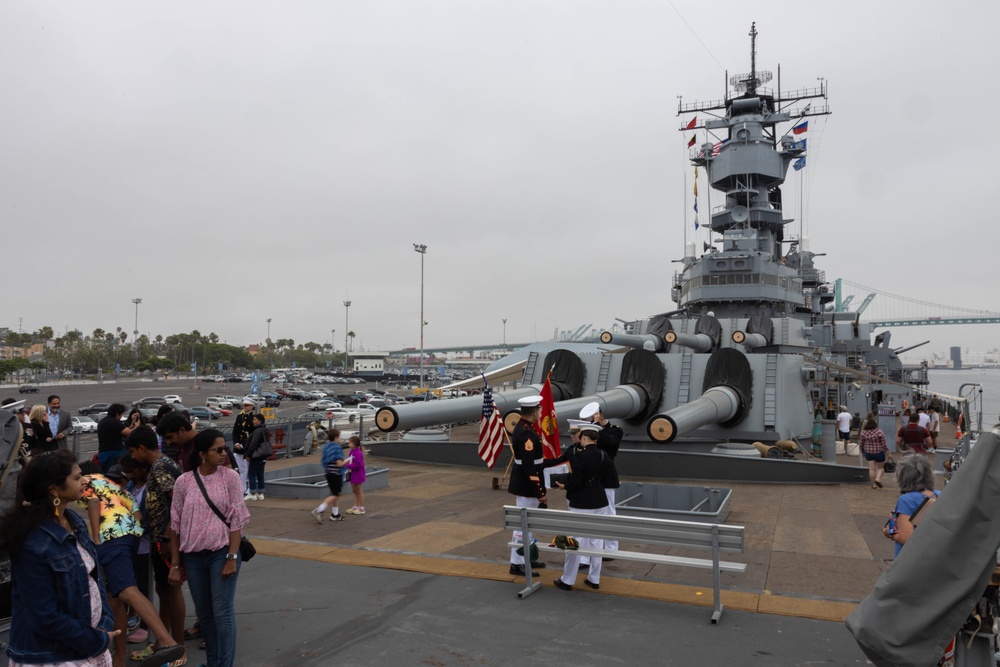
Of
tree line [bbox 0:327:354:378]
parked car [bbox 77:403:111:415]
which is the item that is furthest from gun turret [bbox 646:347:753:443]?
tree line [bbox 0:327:354:378]

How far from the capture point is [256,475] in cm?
959

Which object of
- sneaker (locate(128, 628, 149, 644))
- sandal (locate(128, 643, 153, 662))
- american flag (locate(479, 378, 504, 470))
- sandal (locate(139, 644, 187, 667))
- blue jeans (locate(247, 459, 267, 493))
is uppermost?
american flag (locate(479, 378, 504, 470))

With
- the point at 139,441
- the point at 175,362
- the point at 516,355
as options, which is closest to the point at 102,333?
the point at 175,362

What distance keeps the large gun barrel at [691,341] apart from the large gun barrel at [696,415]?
1.48 meters

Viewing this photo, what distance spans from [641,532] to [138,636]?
3.42 meters

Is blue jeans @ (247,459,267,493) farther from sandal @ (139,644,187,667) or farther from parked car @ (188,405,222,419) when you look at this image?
parked car @ (188,405,222,419)

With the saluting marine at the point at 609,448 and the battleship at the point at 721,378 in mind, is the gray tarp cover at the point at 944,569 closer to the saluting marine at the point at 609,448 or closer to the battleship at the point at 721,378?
the saluting marine at the point at 609,448

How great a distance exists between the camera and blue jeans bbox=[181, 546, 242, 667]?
12.8 feet

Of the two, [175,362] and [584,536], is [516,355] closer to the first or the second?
[584,536]

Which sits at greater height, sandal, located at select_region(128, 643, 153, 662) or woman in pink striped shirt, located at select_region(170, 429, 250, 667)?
woman in pink striped shirt, located at select_region(170, 429, 250, 667)

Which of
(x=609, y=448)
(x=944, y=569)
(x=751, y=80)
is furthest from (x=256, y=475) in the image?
(x=751, y=80)

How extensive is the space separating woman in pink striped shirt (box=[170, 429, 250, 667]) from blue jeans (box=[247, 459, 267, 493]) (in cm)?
565

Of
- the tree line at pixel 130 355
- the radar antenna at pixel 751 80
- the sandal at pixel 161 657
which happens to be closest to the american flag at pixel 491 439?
the sandal at pixel 161 657

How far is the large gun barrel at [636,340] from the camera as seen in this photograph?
43.0 feet
